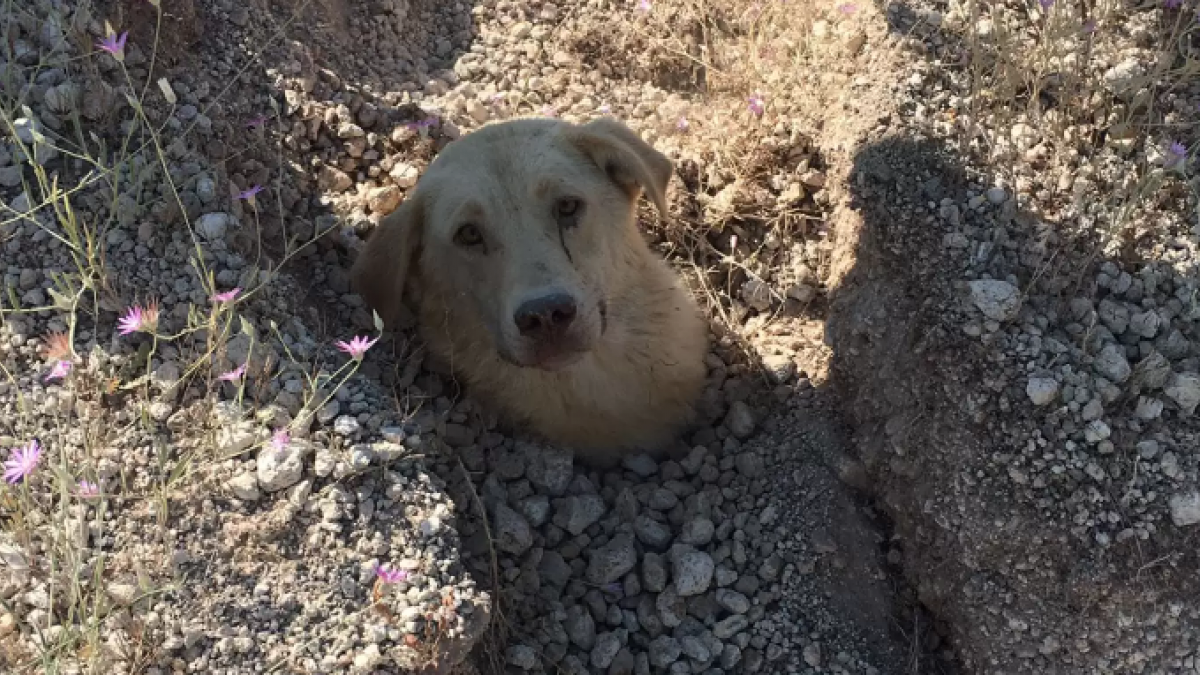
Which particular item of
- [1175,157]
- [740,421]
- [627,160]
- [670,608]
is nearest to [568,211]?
[627,160]

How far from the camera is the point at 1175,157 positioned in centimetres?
348

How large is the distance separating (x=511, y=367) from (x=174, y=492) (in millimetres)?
1501

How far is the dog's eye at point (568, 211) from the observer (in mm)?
3910

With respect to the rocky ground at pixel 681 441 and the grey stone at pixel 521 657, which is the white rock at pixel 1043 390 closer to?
the rocky ground at pixel 681 441

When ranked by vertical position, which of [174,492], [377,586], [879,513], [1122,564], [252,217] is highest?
[252,217]

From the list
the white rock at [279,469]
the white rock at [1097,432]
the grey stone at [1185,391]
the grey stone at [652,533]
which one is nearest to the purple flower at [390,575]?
the white rock at [279,469]

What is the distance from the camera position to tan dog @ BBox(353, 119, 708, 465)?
3.66 m

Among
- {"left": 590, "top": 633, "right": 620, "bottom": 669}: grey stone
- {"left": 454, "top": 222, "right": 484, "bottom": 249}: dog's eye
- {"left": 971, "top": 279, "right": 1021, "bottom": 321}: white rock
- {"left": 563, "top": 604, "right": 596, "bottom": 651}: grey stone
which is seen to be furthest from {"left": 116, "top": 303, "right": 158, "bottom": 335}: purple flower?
{"left": 971, "top": 279, "right": 1021, "bottom": 321}: white rock

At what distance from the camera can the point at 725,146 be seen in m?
4.86

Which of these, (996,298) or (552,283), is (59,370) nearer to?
(552,283)

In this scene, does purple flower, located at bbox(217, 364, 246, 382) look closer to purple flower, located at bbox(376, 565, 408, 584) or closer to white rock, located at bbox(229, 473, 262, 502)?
white rock, located at bbox(229, 473, 262, 502)

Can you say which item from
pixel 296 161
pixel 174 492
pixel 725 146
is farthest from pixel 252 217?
pixel 725 146

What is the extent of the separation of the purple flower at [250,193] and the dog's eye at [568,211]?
1073mm

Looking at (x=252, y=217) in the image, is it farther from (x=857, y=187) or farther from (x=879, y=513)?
(x=879, y=513)
